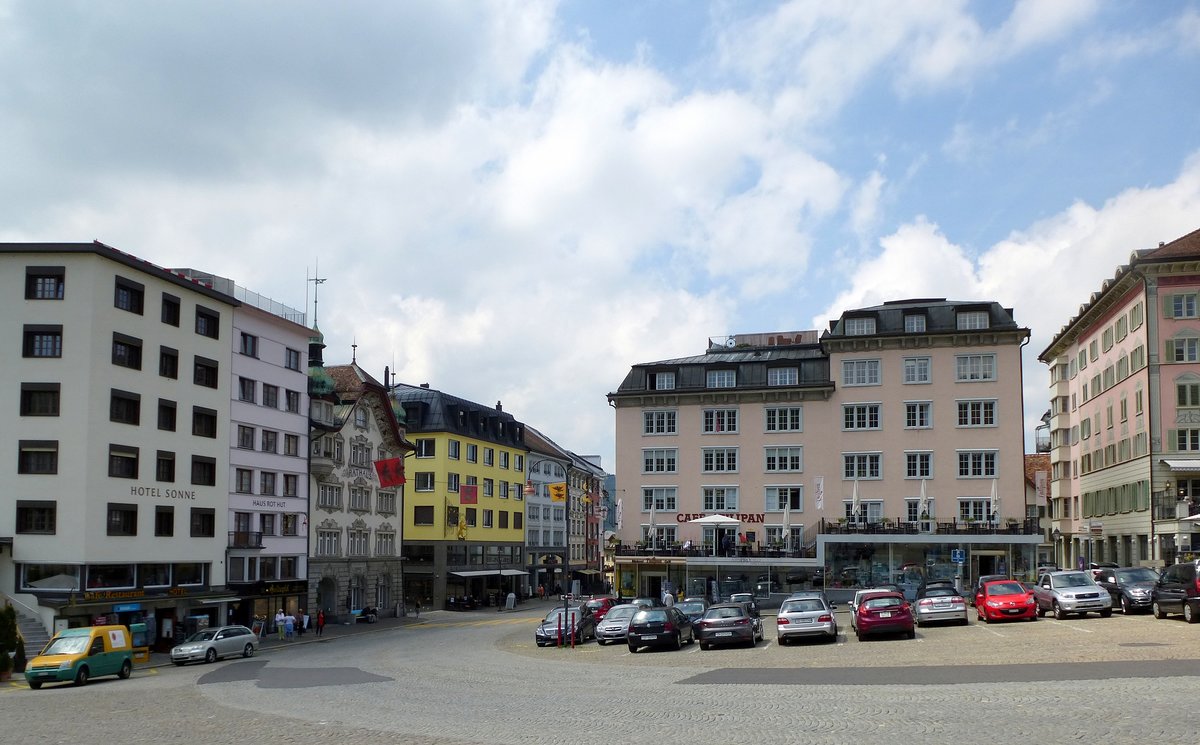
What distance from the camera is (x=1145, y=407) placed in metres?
62.6

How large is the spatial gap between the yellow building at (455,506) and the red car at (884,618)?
2039 inches

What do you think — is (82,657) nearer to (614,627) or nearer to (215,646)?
(215,646)

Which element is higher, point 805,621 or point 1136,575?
point 1136,575

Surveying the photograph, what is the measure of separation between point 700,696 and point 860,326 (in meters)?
51.5

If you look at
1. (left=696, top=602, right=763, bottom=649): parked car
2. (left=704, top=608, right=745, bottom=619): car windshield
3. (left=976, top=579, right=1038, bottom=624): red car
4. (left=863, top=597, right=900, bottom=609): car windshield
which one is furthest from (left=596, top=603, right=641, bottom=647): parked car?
(left=976, top=579, right=1038, bottom=624): red car

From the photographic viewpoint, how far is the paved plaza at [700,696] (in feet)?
58.0

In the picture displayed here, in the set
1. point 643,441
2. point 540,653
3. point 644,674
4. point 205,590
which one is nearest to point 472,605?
point 643,441

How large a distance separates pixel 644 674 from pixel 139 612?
108ft

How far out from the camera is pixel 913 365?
70.4 m

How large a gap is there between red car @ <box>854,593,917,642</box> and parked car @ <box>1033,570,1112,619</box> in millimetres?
7005

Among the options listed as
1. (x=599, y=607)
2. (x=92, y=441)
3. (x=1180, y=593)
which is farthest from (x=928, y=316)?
(x=92, y=441)

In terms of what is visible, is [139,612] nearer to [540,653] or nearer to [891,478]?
[540,653]

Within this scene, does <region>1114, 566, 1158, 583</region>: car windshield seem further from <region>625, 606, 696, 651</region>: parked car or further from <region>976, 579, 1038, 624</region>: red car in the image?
<region>625, 606, 696, 651</region>: parked car

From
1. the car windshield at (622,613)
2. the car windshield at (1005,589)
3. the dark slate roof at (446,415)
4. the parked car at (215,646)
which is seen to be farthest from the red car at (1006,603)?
the dark slate roof at (446,415)
